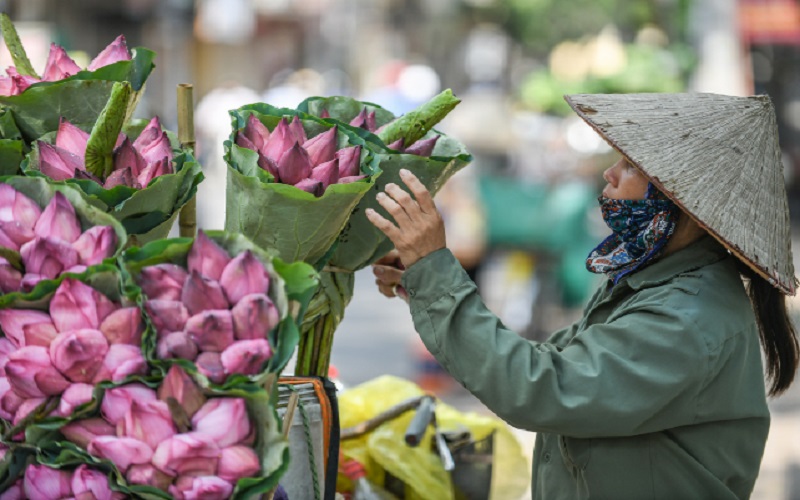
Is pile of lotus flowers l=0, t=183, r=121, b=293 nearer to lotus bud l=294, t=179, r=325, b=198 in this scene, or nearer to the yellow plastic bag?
lotus bud l=294, t=179, r=325, b=198

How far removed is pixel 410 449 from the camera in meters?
2.43

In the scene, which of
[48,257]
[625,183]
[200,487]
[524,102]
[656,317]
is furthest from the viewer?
[524,102]

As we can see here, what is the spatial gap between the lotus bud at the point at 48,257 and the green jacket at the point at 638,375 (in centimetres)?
65

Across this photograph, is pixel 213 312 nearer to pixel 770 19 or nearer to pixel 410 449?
pixel 410 449

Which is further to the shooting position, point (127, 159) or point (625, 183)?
point (625, 183)

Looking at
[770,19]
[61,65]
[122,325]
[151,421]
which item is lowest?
[151,421]

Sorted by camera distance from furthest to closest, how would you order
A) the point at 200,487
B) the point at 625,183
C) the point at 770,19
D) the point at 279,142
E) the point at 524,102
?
the point at 524,102 < the point at 770,19 < the point at 625,183 < the point at 279,142 < the point at 200,487

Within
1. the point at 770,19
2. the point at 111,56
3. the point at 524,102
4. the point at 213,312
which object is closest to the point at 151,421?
the point at 213,312

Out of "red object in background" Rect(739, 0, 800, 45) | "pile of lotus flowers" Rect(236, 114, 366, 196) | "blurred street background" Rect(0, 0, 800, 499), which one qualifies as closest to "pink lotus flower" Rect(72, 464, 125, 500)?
"pile of lotus flowers" Rect(236, 114, 366, 196)

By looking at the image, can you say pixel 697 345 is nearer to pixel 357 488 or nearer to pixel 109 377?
pixel 357 488

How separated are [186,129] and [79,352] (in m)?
0.70

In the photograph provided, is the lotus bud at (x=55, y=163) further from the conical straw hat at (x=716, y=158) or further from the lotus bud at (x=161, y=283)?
the conical straw hat at (x=716, y=158)

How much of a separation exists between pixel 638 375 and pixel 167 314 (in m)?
0.82

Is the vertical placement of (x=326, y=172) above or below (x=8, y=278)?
above
